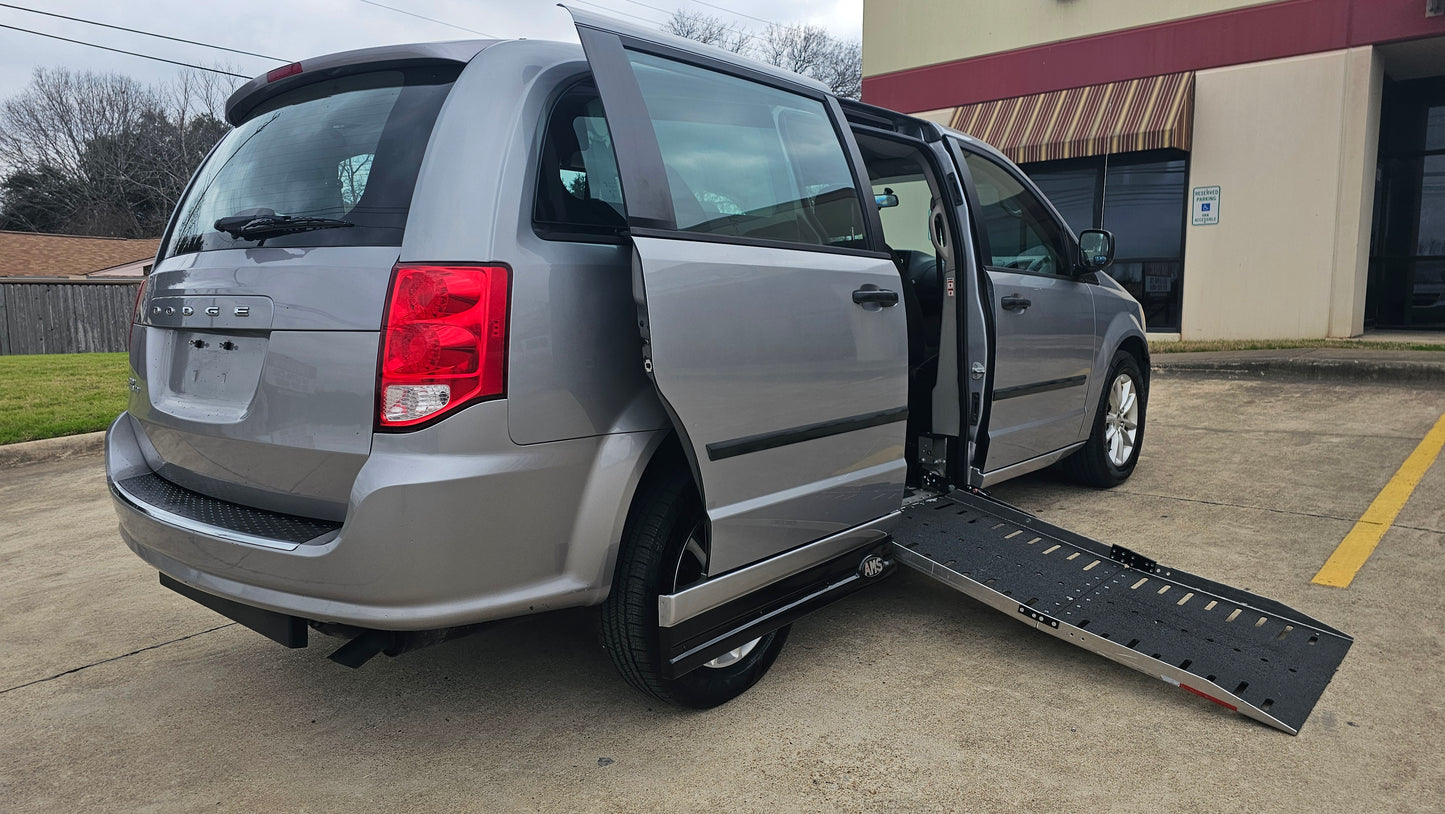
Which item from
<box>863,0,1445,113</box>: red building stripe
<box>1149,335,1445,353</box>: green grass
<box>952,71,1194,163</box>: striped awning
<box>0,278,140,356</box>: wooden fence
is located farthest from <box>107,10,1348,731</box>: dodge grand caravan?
<box>0,278,140,356</box>: wooden fence

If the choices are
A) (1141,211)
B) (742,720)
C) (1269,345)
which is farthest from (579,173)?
(1141,211)

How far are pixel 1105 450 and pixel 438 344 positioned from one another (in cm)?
411

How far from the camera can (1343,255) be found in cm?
1156

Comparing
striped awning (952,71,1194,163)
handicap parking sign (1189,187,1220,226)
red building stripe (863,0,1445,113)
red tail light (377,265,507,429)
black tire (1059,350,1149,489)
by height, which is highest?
red building stripe (863,0,1445,113)

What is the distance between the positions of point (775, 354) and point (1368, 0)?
40.8 feet

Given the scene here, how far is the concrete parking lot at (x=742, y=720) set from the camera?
7.50 ft

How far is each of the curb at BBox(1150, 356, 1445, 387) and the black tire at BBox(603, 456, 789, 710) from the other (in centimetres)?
878

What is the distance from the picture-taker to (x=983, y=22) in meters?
14.2

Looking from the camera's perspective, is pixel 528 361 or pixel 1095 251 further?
pixel 1095 251

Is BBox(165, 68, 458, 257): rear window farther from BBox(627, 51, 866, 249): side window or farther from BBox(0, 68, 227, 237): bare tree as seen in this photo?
BBox(0, 68, 227, 237): bare tree

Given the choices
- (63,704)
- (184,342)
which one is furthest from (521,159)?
(63,704)

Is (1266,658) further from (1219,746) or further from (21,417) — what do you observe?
(21,417)

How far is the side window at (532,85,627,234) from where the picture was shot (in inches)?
90.9

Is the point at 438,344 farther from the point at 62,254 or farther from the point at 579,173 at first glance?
the point at 62,254
